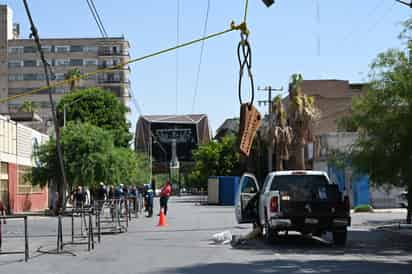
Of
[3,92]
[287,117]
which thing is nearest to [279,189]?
[287,117]

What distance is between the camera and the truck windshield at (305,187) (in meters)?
19.6

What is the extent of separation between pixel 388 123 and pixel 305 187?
9.75 ft

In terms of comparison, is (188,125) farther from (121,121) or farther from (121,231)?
(121,231)

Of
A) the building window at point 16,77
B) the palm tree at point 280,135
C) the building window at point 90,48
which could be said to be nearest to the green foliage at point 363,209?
the palm tree at point 280,135

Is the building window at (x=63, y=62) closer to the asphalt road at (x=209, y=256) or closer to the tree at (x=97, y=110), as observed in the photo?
the tree at (x=97, y=110)

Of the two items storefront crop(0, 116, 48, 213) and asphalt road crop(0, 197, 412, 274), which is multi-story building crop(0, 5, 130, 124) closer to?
storefront crop(0, 116, 48, 213)

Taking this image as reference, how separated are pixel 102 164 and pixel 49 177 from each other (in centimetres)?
364

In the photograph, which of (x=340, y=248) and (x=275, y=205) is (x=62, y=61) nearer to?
(x=275, y=205)

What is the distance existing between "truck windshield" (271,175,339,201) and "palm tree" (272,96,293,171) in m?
37.6

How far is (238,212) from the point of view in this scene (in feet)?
71.8

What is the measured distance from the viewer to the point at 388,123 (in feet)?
68.2

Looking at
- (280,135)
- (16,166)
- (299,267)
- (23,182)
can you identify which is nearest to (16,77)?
(280,135)

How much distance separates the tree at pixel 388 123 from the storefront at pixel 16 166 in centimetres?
2759

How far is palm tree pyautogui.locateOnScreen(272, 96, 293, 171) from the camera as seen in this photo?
58.7 metres
